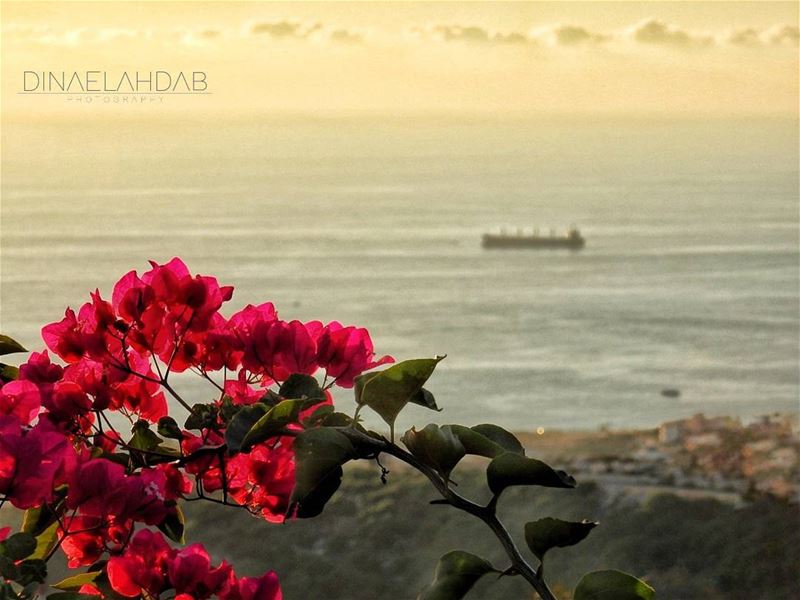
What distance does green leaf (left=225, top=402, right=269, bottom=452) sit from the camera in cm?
40

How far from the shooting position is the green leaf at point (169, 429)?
0.49m

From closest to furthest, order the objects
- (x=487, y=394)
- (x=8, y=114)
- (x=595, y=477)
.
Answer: (x=595, y=477), (x=487, y=394), (x=8, y=114)

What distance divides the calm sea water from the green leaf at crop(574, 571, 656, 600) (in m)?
9.85

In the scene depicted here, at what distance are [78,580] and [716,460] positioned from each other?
745 cm

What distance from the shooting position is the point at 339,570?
614 cm

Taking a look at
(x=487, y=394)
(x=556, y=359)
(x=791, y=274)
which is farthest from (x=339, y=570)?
(x=791, y=274)

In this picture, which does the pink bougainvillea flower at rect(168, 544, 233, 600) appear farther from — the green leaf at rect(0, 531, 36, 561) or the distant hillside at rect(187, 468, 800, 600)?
the distant hillside at rect(187, 468, 800, 600)

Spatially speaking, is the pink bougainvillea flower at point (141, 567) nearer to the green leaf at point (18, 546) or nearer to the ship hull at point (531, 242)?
the green leaf at point (18, 546)

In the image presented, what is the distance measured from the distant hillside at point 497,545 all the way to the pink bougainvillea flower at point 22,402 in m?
5.46

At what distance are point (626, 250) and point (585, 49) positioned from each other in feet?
11.7

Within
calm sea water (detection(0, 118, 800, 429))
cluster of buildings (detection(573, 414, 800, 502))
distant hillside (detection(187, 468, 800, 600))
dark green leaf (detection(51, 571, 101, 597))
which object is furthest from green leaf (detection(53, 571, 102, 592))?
calm sea water (detection(0, 118, 800, 429))

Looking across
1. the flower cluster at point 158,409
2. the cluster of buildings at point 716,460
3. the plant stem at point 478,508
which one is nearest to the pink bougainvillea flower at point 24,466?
the flower cluster at point 158,409

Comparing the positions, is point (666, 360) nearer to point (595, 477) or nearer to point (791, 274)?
point (791, 274)

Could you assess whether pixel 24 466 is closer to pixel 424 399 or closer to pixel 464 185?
pixel 424 399
